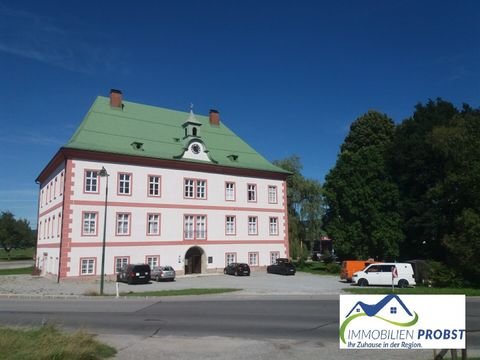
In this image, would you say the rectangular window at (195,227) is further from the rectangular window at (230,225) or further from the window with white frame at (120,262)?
the window with white frame at (120,262)

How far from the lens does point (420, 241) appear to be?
44156mm

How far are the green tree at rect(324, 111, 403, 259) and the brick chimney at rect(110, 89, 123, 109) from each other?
81.5ft

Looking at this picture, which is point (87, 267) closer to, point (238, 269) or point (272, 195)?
point (238, 269)

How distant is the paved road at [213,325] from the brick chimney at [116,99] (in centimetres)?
2712

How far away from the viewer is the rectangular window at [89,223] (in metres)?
37.1

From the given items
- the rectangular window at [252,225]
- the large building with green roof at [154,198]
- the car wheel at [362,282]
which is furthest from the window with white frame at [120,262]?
the car wheel at [362,282]

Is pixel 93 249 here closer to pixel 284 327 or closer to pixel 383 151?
pixel 284 327

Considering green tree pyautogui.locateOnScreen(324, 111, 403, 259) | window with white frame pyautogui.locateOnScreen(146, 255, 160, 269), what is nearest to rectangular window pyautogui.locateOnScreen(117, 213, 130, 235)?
window with white frame pyautogui.locateOnScreen(146, 255, 160, 269)

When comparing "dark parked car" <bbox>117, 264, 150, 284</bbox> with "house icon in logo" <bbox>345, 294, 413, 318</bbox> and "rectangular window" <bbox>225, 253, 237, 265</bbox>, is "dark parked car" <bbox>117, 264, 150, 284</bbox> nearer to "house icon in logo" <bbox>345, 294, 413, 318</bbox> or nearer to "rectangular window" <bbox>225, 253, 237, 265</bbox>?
"rectangular window" <bbox>225, 253, 237, 265</bbox>

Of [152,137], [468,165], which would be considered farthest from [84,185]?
[468,165]

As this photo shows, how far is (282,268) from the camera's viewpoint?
43.2m

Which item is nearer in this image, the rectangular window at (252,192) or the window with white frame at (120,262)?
the window with white frame at (120,262)

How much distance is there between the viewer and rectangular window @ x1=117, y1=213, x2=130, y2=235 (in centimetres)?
3872

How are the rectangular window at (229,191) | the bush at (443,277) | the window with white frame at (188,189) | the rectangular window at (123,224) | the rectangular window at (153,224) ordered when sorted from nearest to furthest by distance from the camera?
the bush at (443,277) < the rectangular window at (123,224) < the rectangular window at (153,224) < the window with white frame at (188,189) < the rectangular window at (229,191)
